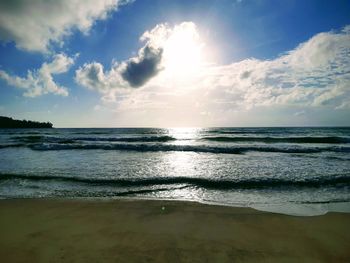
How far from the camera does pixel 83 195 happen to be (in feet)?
23.9

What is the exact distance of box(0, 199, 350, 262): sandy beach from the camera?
11.4ft

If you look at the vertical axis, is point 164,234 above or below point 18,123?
below

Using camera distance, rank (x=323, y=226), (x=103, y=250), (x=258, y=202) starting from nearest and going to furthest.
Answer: (x=103, y=250) → (x=323, y=226) → (x=258, y=202)

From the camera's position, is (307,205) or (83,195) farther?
(83,195)

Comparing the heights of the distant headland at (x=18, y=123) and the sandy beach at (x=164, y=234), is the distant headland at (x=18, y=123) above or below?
above

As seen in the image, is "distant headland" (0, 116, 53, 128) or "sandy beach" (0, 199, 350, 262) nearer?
"sandy beach" (0, 199, 350, 262)

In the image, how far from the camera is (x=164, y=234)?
13.7ft

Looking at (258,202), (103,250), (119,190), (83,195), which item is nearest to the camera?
(103,250)

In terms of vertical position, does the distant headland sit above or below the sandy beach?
above

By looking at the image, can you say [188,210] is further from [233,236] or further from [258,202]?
[258,202]

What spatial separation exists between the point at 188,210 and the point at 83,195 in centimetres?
360

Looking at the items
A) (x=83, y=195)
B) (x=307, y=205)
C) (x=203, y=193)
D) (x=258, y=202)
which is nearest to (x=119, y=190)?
(x=83, y=195)

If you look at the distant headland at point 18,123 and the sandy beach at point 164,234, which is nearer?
the sandy beach at point 164,234

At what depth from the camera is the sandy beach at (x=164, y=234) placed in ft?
11.4
